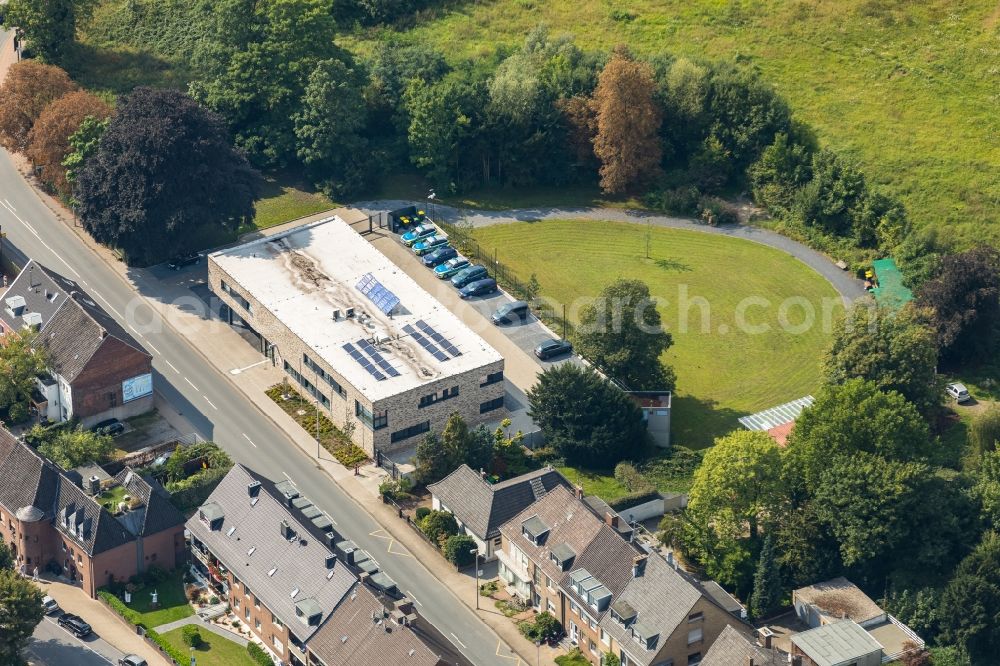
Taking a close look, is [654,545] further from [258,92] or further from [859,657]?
[258,92]

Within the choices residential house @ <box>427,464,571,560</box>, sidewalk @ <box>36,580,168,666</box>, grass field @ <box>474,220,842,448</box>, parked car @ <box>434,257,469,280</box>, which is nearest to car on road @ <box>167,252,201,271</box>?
parked car @ <box>434,257,469,280</box>

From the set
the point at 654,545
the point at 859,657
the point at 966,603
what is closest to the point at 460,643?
the point at 654,545

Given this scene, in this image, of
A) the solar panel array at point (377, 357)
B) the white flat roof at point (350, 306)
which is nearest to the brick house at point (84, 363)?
the white flat roof at point (350, 306)

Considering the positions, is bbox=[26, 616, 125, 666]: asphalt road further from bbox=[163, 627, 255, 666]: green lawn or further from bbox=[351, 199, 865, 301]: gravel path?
bbox=[351, 199, 865, 301]: gravel path

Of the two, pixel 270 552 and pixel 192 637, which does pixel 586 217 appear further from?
pixel 192 637

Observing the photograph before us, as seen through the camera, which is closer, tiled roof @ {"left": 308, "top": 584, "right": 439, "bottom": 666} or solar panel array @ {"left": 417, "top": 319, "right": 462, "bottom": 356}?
tiled roof @ {"left": 308, "top": 584, "right": 439, "bottom": 666}

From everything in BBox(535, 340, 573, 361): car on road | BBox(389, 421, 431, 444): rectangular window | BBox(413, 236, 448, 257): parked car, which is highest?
BBox(413, 236, 448, 257): parked car

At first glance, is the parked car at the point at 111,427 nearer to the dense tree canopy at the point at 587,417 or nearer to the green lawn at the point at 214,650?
the green lawn at the point at 214,650
